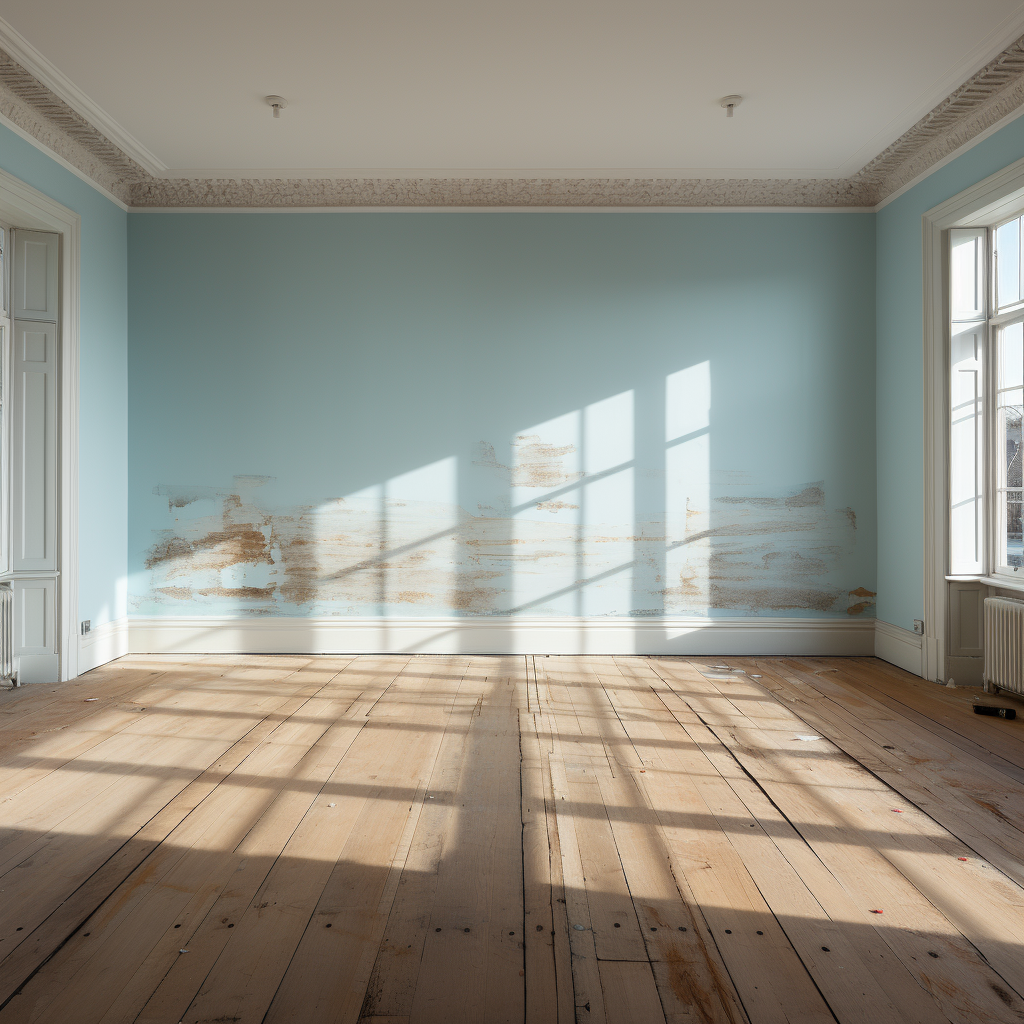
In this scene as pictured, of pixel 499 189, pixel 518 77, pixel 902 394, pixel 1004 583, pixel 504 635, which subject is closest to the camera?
pixel 518 77

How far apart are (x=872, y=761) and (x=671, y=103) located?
3.46 meters

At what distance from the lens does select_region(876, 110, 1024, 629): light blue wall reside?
4.79 m

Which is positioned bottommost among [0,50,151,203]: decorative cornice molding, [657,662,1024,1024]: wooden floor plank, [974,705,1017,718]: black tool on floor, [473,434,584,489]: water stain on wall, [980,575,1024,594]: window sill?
[657,662,1024,1024]: wooden floor plank

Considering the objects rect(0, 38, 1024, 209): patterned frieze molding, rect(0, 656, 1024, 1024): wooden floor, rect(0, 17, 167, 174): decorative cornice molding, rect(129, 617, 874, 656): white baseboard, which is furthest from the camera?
rect(129, 617, 874, 656): white baseboard

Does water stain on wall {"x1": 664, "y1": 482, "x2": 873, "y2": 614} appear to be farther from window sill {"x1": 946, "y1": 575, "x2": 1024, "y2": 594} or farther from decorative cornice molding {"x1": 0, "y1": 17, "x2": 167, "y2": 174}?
decorative cornice molding {"x1": 0, "y1": 17, "x2": 167, "y2": 174}

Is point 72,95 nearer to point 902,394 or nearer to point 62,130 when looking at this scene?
point 62,130

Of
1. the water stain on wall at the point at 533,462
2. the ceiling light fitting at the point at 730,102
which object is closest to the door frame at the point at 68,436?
the water stain on wall at the point at 533,462

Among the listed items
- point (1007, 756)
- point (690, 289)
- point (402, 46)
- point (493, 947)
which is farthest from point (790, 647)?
point (402, 46)

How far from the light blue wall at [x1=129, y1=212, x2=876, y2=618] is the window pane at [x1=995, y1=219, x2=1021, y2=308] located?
39.1 inches

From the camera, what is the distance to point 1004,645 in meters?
4.17

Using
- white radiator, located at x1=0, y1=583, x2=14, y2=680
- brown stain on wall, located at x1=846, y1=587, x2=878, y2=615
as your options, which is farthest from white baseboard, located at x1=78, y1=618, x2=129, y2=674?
brown stain on wall, located at x1=846, y1=587, x2=878, y2=615

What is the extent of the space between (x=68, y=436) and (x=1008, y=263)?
18.5ft

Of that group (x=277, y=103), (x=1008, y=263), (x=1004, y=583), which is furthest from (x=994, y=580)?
(x=277, y=103)

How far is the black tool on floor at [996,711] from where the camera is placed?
3877 mm
